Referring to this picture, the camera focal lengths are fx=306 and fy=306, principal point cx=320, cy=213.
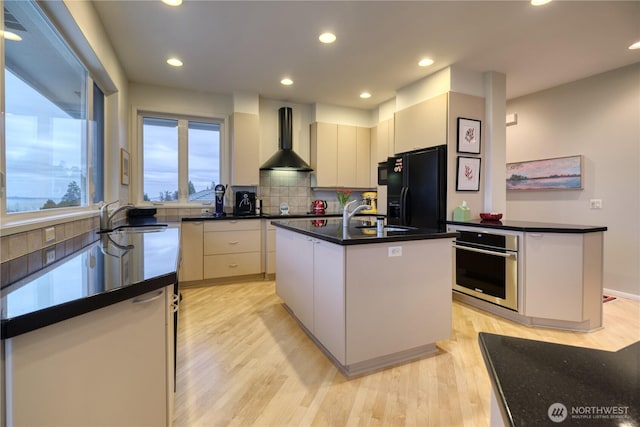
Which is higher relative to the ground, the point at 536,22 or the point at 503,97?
the point at 536,22

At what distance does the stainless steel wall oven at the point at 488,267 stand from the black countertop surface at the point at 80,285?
267cm

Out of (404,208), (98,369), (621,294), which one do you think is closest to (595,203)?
(621,294)

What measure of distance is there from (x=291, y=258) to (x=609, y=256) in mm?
3687

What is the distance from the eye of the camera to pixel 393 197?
4082 mm

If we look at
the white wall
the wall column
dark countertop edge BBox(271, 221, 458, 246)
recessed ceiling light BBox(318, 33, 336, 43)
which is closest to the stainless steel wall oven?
the wall column

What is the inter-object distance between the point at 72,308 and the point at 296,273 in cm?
191

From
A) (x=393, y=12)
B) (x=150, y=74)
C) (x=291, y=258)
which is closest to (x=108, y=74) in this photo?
(x=150, y=74)

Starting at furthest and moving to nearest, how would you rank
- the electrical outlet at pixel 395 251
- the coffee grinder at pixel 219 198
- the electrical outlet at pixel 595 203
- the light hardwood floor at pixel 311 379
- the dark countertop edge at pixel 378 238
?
the coffee grinder at pixel 219 198, the electrical outlet at pixel 595 203, the electrical outlet at pixel 395 251, the dark countertop edge at pixel 378 238, the light hardwood floor at pixel 311 379

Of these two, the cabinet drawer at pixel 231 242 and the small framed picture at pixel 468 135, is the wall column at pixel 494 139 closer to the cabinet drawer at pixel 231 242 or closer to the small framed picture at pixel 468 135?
A: the small framed picture at pixel 468 135

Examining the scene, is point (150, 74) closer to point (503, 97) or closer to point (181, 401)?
point (181, 401)

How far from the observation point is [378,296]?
1928 mm

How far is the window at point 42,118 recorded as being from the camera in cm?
144

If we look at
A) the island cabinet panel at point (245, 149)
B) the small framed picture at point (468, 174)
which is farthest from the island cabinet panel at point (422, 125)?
the island cabinet panel at point (245, 149)

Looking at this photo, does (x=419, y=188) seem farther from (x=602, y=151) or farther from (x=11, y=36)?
(x=11, y=36)
